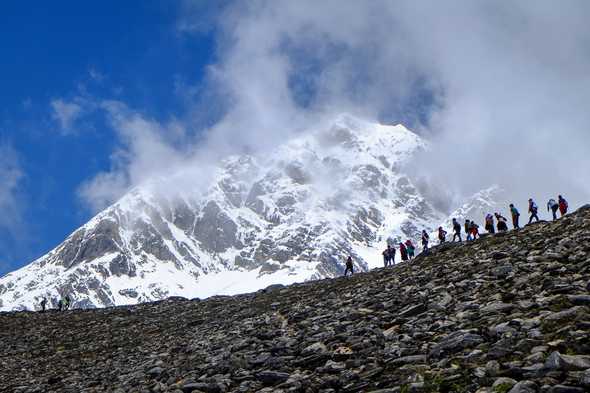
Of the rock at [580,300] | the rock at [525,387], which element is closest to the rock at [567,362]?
the rock at [525,387]

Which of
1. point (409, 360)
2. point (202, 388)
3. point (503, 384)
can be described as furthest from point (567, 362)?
point (202, 388)

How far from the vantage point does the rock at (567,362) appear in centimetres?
1114

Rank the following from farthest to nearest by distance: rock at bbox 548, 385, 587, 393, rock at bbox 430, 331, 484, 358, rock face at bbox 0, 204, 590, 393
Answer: rock at bbox 430, 331, 484, 358 → rock face at bbox 0, 204, 590, 393 → rock at bbox 548, 385, 587, 393

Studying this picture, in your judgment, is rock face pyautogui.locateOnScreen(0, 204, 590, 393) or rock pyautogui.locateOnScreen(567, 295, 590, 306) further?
rock pyautogui.locateOnScreen(567, 295, 590, 306)

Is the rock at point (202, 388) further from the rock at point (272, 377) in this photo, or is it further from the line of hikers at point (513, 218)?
the line of hikers at point (513, 218)

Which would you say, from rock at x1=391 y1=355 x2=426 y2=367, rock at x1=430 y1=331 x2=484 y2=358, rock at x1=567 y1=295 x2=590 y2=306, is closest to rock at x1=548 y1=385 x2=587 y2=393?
rock at x1=430 y1=331 x2=484 y2=358

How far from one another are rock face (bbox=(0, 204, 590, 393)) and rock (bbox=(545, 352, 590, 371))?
0.06ft

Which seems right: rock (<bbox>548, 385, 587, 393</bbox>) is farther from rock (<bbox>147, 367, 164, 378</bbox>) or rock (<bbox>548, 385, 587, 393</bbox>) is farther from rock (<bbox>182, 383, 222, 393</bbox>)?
rock (<bbox>147, 367, 164, 378</bbox>)

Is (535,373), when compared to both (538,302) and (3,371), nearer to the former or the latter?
(538,302)

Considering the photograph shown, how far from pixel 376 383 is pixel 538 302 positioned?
4518mm

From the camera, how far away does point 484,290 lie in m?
19.3

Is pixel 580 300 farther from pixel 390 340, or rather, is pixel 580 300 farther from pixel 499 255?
pixel 499 255

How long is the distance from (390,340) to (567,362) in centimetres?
599

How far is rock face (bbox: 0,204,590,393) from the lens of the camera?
12.7 metres
